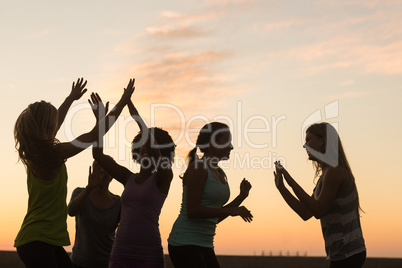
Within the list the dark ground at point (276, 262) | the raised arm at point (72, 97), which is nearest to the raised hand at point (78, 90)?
the raised arm at point (72, 97)

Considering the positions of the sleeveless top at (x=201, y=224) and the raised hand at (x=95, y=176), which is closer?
the sleeveless top at (x=201, y=224)

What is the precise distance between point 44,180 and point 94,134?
638mm

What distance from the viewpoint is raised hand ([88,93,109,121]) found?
6.20m

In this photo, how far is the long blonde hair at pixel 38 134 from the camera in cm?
561

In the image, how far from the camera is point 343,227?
20.0ft

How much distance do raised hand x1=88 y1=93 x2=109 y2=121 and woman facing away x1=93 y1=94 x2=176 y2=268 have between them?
0.34m

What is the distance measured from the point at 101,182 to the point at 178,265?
6.26ft

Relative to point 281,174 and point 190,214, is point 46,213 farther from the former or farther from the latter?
point 281,174

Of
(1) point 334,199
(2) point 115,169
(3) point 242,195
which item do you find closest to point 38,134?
(2) point 115,169

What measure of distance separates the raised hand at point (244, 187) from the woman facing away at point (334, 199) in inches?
28.6

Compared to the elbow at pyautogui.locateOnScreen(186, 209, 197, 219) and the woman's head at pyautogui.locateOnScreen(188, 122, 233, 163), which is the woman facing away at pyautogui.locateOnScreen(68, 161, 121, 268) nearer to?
the woman's head at pyautogui.locateOnScreen(188, 122, 233, 163)

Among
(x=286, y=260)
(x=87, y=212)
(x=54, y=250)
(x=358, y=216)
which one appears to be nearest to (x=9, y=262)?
(x=286, y=260)

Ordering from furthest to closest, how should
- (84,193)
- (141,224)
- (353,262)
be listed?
(84,193), (141,224), (353,262)

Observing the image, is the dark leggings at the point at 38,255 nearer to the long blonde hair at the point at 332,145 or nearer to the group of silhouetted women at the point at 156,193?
the group of silhouetted women at the point at 156,193
